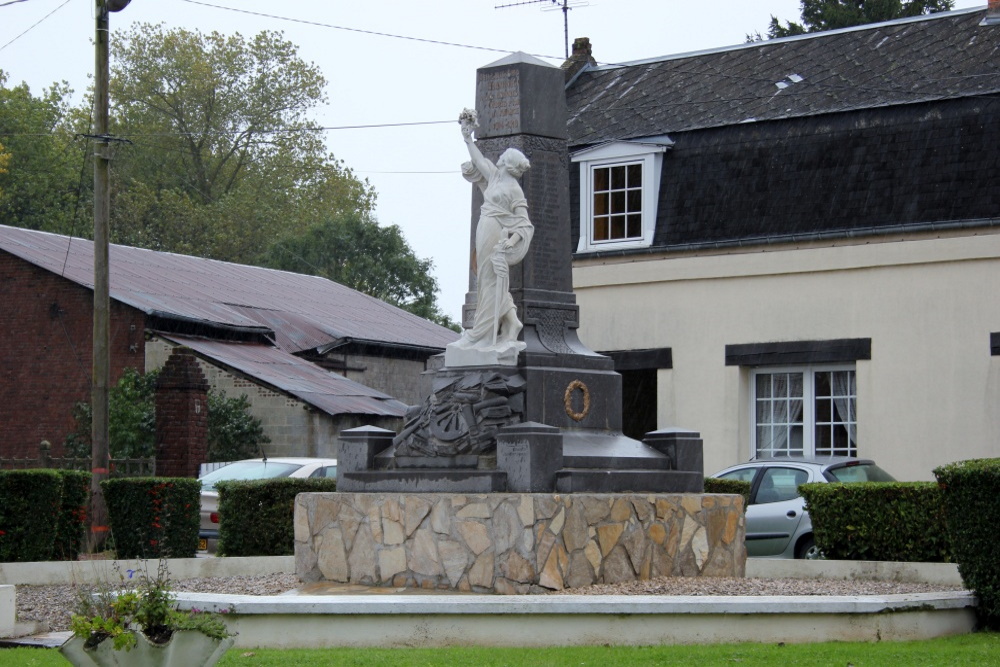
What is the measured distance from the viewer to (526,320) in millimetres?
13930

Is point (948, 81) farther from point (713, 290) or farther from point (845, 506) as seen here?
point (845, 506)

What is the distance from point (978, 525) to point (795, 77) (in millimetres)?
14494

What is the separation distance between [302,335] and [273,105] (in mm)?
29179

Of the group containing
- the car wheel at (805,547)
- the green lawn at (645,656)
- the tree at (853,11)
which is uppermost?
the tree at (853,11)

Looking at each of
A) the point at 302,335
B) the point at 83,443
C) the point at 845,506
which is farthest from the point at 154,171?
the point at 845,506

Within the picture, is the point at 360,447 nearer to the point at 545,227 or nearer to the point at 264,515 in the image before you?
the point at 545,227

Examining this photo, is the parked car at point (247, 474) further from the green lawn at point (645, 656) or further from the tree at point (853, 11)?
the tree at point (853, 11)

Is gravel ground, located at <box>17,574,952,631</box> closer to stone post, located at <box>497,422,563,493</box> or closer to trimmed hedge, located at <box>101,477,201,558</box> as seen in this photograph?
stone post, located at <box>497,422,563,493</box>

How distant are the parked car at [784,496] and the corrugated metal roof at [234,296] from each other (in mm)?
14809

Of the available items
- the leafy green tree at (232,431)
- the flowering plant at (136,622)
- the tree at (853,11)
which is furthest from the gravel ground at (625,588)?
the tree at (853,11)

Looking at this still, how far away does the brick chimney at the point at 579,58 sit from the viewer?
2836cm

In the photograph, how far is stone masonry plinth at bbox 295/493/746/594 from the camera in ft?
40.1

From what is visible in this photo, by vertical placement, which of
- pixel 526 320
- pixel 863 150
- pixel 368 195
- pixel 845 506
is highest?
pixel 368 195

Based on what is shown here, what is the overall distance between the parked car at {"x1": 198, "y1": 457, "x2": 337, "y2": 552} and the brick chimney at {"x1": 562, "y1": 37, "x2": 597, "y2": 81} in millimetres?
10160
